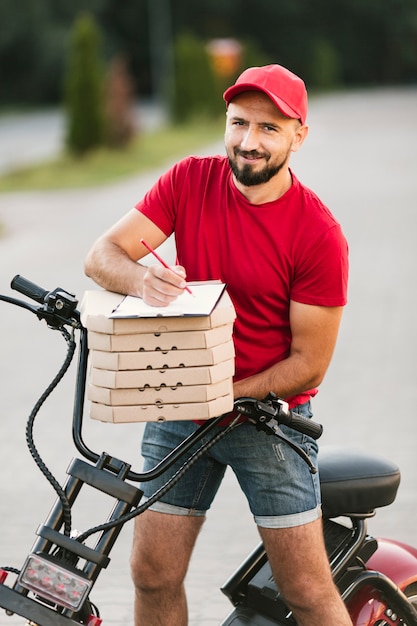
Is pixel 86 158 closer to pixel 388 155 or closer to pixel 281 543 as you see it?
pixel 388 155

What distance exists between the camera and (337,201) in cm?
1712

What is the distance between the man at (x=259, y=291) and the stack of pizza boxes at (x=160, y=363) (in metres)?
0.25

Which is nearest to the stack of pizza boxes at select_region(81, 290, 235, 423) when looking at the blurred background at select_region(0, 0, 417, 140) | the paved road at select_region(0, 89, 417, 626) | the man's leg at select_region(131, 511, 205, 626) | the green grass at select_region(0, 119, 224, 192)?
the man's leg at select_region(131, 511, 205, 626)

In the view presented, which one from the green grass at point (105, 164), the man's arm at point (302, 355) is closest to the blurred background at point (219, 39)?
the green grass at point (105, 164)

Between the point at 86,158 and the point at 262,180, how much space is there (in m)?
22.6

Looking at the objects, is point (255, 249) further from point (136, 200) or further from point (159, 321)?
point (136, 200)

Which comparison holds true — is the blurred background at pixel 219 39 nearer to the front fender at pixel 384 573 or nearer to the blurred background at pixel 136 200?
the blurred background at pixel 136 200

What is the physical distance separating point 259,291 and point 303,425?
38 cm

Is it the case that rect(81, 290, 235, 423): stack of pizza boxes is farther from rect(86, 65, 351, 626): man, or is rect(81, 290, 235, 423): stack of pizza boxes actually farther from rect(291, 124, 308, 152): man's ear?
rect(291, 124, 308, 152): man's ear

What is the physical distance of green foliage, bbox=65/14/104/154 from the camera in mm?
25141

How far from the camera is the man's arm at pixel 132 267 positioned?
8.20ft

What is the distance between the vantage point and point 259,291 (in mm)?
2877

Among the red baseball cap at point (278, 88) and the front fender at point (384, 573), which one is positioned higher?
the red baseball cap at point (278, 88)

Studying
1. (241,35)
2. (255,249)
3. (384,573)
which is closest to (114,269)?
(255,249)
